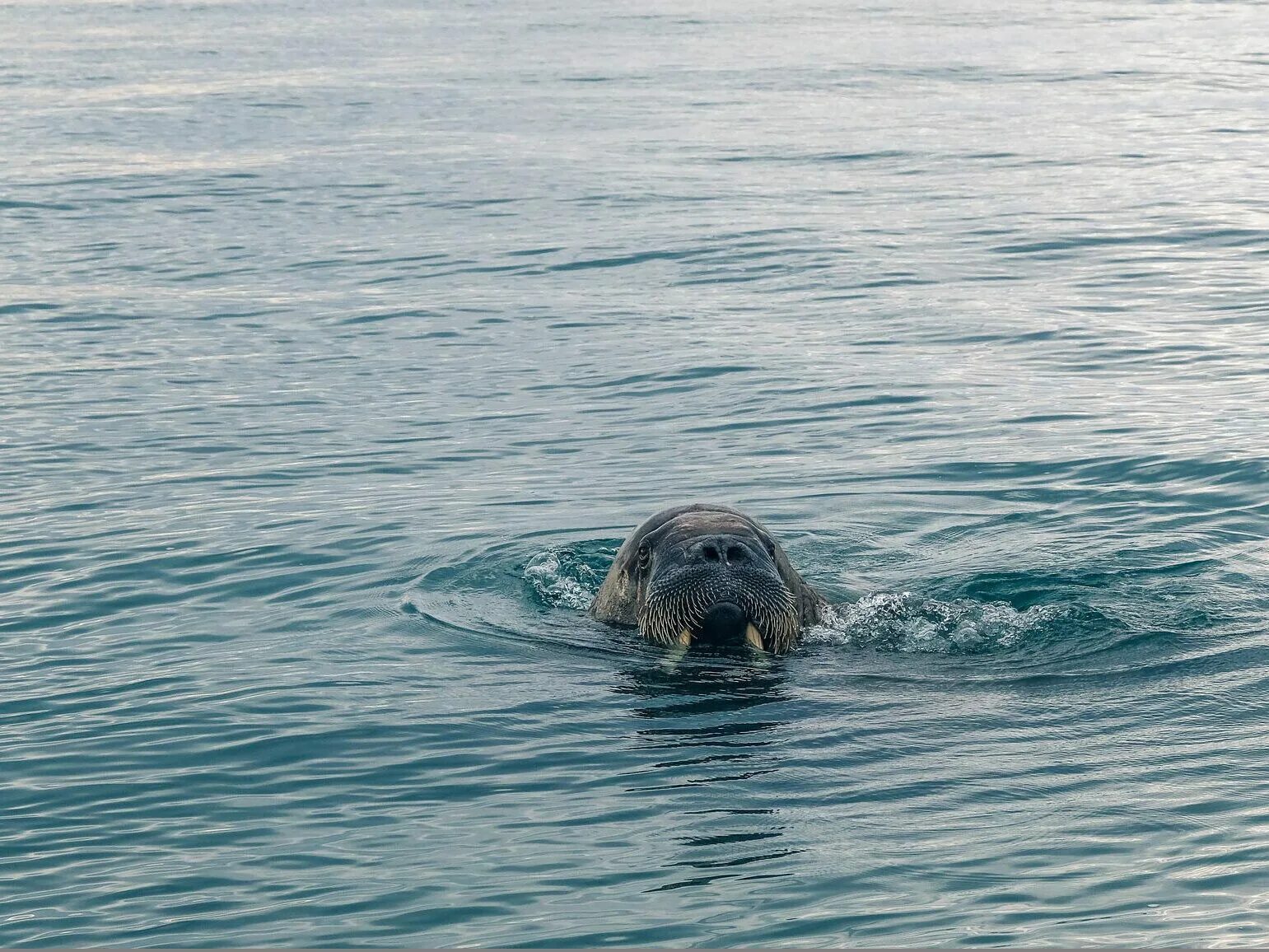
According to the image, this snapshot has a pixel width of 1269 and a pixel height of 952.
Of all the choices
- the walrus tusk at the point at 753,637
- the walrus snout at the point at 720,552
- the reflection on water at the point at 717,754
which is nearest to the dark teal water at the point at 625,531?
the reflection on water at the point at 717,754

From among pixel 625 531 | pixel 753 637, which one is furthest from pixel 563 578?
pixel 753 637

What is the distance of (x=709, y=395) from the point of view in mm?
18703

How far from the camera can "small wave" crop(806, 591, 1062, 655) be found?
36.9 feet

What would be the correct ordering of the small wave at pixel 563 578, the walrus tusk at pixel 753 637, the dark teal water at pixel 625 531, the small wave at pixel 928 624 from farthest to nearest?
the small wave at pixel 563 578 < the small wave at pixel 928 624 < the walrus tusk at pixel 753 637 < the dark teal water at pixel 625 531

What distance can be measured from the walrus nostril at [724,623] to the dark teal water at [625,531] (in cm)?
19

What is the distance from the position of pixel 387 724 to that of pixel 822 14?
6002cm

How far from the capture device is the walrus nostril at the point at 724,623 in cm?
1049

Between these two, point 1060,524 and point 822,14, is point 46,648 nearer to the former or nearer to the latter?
point 1060,524

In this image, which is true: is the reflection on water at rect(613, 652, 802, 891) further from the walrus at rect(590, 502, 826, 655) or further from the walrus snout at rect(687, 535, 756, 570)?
the walrus snout at rect(687, 535, 756, 570)

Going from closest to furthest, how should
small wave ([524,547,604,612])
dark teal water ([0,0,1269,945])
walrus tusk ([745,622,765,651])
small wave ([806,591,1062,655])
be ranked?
1. dark teal water ([0,0,1269,945])
2. walrus tusk ([745,622,765,651])
3. small wave ([806,591,1062,655])
4. small wave ([524,547,604,612])

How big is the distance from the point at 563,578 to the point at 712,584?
266 centimetres

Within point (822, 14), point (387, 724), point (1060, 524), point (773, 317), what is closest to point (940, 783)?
point (387, 724)

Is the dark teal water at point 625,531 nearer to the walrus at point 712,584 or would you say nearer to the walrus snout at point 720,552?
the walrus at point 712,584

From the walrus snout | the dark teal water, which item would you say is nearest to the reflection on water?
the dark teal water
